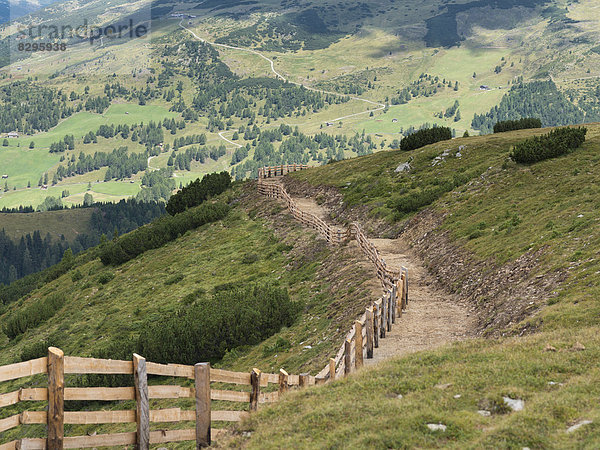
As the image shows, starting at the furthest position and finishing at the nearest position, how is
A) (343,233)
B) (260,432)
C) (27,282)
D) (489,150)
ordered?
1. (27,282)
2. (489,150)
3. (343,233)
4. (260,432)

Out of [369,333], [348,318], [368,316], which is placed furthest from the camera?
[348,318]

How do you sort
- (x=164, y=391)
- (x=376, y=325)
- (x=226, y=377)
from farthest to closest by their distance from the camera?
(x=376, y=325) < (x=226, y=377) < (x=164, y=391)

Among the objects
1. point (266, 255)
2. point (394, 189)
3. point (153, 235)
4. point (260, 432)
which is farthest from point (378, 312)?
point (153, 235)

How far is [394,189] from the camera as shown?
172 ft

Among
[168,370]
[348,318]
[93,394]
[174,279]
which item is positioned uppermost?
[93,394]

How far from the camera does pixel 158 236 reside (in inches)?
2482

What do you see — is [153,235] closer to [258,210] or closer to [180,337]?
[258,210]

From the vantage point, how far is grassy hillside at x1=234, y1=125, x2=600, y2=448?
10188mm

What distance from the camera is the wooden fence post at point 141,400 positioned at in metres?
10.3

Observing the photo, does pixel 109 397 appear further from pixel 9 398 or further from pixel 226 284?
pixel 226 284

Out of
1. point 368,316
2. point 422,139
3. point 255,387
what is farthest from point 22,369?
point 422,139

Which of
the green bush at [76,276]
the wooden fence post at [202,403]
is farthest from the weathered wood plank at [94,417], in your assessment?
the green bush at [76,276]

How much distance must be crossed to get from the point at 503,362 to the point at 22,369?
9695mm

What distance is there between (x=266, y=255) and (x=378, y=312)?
25.2m
